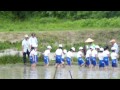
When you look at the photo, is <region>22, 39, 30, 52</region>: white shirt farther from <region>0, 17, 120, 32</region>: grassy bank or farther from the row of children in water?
<region>0, 17, 120, 32</region>: grassy bank

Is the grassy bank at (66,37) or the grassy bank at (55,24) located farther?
the grassy bank at (55,24)

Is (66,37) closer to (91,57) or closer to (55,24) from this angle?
(55,24)

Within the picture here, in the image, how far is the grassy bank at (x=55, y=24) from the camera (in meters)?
24.2

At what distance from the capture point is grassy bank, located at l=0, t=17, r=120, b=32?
24188 millimetres

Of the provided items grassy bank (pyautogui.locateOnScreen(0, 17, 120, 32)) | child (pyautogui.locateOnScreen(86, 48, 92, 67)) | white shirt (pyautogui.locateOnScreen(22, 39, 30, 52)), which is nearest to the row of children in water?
child (pyautogui.locateOnScreen(86, 48, 92, 67))

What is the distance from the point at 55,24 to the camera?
1017 inches

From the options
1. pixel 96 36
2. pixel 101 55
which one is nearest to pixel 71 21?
pixel 96 36

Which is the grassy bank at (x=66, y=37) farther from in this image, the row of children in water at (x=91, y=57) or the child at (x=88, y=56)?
the child at (x=88, y=56)

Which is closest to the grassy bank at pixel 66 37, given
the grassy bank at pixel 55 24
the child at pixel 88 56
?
the grassy bank at pixel 55 24

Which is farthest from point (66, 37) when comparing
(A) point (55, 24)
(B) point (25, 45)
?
(B) point (25, 45)

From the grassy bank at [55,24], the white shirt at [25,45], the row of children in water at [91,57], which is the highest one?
the grassy bank at [55,24]

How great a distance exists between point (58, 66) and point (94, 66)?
4.40 feet

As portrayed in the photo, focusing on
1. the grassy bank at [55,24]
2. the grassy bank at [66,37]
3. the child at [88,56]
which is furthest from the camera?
the grassy bank at [55,24]

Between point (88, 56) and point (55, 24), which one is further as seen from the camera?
point (55, 24)
